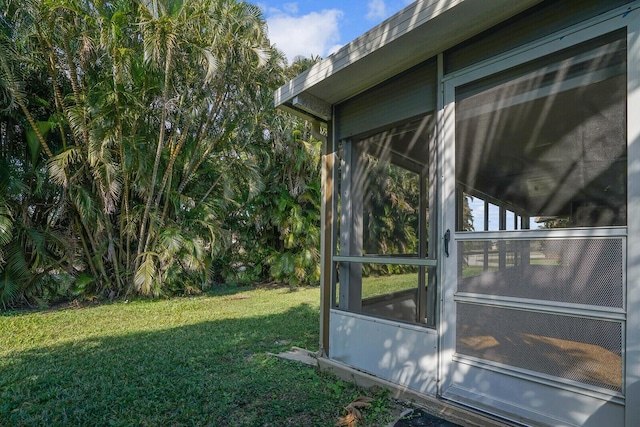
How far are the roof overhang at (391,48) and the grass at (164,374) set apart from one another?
8.63 ft

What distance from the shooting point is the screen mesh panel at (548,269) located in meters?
1.91

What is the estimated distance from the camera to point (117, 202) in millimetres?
7602

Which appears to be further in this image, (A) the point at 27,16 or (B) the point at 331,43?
(B) the point at 331,43

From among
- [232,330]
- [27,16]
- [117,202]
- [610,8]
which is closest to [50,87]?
[27,16]

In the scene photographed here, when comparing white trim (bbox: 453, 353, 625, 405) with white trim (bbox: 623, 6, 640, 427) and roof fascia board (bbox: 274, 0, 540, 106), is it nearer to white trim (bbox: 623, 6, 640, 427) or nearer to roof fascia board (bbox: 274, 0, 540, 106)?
white trim (bbox: 623, 6, 640, 427)

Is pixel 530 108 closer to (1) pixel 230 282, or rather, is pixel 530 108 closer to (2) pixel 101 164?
(2) pixel 101 164

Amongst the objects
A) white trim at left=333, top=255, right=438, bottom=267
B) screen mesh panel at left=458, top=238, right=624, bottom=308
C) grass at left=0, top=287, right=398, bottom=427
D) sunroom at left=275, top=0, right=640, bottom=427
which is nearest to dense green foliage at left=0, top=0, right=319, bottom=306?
grass at left=0, top=287, right=398, bottom=427

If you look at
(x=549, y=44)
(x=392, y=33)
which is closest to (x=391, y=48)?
(x=392, y=33)

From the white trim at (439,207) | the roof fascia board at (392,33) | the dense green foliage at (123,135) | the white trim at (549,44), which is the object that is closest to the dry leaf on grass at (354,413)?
the white trim at (439,207)

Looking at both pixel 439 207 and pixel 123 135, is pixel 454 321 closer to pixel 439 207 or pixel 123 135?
pixel 439 207

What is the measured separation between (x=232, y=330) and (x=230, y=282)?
17.5 ft

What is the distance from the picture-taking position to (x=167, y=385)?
10.3 feet

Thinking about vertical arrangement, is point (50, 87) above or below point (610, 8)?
above

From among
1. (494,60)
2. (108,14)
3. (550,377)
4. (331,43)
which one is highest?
(331,43)
